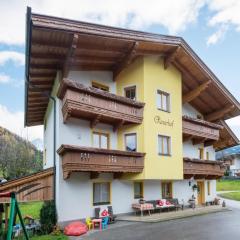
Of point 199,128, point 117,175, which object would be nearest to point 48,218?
point 117,175

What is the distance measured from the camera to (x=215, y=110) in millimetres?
30141

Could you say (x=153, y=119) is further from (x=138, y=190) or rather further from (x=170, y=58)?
(x=138, y=190)

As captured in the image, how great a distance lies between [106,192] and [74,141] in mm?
3752

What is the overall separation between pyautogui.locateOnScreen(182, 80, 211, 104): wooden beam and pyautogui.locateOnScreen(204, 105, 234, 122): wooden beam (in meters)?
3.87

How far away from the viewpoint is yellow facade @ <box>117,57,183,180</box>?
21453 millimetres

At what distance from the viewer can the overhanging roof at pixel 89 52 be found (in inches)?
656

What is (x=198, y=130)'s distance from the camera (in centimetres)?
2644

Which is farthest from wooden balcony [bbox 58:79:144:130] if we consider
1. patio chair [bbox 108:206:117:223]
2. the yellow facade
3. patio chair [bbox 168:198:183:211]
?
patio chair [bbox 168:198:183:211]

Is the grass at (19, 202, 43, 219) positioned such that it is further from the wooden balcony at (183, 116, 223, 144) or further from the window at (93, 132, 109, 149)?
the wooden balcony at (183, 116, 223, 144)

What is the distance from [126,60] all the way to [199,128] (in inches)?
355

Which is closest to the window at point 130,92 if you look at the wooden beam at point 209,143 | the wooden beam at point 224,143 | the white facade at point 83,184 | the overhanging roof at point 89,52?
the white facade at point 83,184

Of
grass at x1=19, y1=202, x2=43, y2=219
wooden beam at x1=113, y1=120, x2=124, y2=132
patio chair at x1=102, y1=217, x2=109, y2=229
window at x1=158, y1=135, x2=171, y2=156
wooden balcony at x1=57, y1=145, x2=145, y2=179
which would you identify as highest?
wooden beam at x1=113, y1=120, x2=124, y2=132

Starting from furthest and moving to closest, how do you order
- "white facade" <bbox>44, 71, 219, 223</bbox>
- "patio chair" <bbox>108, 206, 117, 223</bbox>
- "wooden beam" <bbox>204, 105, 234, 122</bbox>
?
"wooden beam" <bbox>204, 105, 234, 122</bbox> → "patio chair" <bbox>108, 206, 117, 223</bbox> → "white facade" <bbox>44, 71, 219, 223</bbox>

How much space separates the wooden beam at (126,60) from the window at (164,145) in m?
4.84
